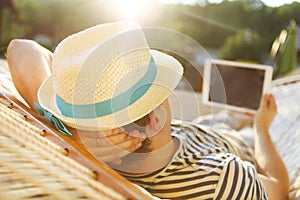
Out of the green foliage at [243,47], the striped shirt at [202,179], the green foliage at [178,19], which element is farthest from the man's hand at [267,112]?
the green foliage at [243,47]

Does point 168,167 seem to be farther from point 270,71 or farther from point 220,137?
point 270,71

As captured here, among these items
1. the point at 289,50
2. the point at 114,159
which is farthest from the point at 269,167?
the point at 289,50

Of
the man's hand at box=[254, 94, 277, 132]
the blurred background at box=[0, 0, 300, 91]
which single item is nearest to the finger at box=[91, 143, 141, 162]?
the man's hand at box=[254, 94, 277, 132]

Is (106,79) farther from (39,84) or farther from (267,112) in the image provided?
(267,112)

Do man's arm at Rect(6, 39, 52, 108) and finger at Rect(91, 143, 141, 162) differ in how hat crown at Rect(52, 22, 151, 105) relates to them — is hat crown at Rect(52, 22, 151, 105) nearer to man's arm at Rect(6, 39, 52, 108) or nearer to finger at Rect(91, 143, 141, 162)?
finger at Rect(91, 143, 141, 162)

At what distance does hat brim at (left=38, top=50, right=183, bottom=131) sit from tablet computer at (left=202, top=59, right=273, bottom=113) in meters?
0.93

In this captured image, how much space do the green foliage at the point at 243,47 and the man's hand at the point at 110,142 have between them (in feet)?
16.2

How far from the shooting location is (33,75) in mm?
1031

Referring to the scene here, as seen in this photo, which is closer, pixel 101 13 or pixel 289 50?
pixel 289 50

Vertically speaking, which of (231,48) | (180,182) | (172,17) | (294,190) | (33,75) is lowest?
(231,48)

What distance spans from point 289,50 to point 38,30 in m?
3.55

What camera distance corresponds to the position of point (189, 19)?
529 cm

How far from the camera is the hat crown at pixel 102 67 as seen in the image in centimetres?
72

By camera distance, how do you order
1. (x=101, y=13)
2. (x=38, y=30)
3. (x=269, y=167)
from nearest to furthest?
(x=269, y=167)
(x=101, y=13)
(x=38, y=30)
